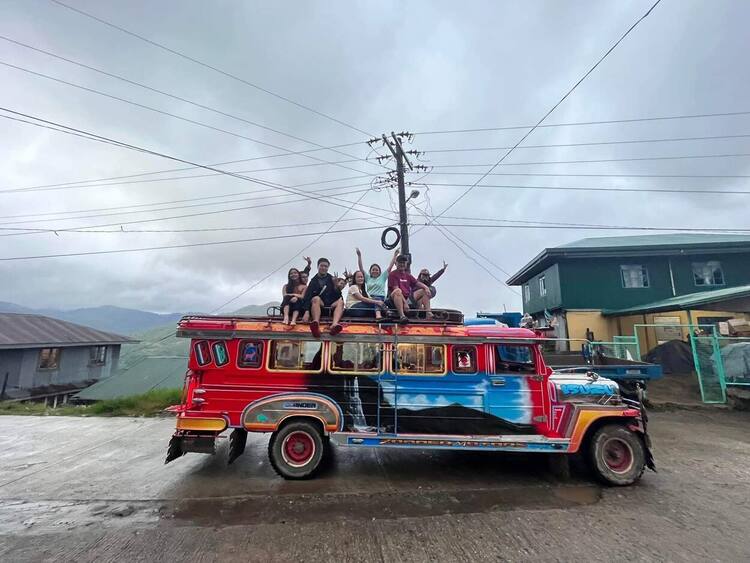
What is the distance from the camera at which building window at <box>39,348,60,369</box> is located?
21.1 meters

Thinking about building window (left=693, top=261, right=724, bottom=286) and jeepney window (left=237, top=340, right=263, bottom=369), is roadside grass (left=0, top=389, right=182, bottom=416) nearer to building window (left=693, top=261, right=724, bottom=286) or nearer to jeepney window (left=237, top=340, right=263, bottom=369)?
jeepney window (left=237, top=340, right=263, bottom=369)

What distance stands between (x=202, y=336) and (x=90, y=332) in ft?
88.7

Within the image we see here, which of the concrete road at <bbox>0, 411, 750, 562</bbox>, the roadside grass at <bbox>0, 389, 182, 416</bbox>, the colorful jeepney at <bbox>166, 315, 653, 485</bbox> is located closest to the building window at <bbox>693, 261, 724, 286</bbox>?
the concrete road at <bbox>0, 411, 750, 562</bbox>

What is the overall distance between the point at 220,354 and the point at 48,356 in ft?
77.2

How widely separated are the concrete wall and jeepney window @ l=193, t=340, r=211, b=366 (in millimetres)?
21179

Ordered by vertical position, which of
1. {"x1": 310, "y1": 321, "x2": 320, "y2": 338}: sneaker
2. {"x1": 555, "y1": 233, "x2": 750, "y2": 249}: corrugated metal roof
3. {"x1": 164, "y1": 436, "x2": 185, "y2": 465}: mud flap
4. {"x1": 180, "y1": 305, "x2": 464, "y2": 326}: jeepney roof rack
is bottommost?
{"x1": 164, "y1": 436, "x2": 185, "y2": 465}: mud flap

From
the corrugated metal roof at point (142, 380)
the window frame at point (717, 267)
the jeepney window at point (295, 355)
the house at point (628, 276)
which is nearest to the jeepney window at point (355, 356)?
the jeepney window at point (295, 355)

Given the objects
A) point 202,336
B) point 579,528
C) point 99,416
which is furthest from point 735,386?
point 99,416

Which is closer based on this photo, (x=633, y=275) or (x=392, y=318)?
(x=392, y=318)

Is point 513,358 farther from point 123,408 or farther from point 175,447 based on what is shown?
point 123,408

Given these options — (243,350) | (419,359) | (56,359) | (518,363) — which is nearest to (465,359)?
(419,359)

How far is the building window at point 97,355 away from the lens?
24984 mm

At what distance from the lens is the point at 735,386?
35.2 ft

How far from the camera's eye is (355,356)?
5922 millimetres
